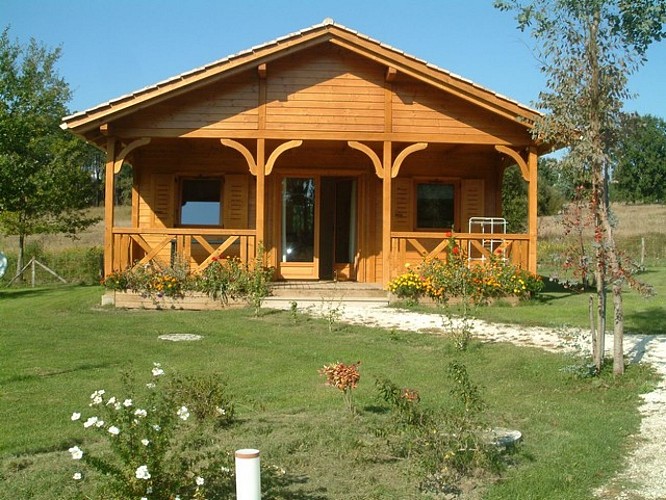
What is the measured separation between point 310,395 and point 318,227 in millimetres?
10183

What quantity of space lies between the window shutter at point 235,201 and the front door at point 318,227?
84cm

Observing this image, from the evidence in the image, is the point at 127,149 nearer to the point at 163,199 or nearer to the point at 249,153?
the point at 249,153

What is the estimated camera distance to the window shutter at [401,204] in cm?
1762

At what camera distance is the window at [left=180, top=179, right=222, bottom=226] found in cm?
1741

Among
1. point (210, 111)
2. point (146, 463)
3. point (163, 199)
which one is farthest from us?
point (163, 199)

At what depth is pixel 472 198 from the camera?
17.7 m

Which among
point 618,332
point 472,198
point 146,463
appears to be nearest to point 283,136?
point 472,198

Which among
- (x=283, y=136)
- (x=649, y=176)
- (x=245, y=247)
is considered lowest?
(x=245, y=247)

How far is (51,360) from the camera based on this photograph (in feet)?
30.5

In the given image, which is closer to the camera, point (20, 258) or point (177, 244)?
point (177, 244)

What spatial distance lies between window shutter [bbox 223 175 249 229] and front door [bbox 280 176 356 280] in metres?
0.84

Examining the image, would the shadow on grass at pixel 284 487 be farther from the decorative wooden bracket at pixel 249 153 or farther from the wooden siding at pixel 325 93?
the wooden siding at pixel 325 93

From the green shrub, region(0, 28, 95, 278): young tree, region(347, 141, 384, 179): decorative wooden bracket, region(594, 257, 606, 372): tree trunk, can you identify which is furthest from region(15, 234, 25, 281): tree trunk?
region(594, 257, 606, 372): tree trunk

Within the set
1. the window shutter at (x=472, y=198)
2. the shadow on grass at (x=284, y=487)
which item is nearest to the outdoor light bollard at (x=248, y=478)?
the shadow on grass at (x=284, y=487)
